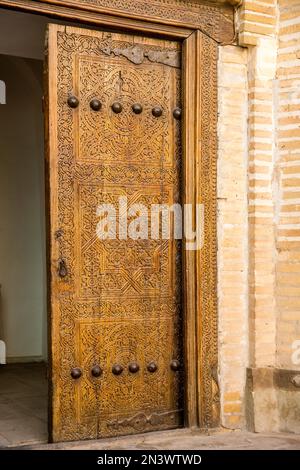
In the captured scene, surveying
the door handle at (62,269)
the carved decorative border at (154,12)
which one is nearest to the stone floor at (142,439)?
the door handle at (62,269)

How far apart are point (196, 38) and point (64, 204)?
1.31 metres

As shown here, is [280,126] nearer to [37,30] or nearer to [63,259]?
[63,259]

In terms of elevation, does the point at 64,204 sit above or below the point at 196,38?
below

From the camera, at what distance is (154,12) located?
4.15m

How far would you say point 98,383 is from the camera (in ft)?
13.2

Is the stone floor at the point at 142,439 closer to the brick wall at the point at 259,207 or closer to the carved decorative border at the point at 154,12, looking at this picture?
the brick wall at the point at 259,207

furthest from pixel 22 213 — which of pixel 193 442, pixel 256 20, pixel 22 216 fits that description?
pixel 193 442

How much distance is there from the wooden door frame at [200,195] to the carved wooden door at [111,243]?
9 centimetres

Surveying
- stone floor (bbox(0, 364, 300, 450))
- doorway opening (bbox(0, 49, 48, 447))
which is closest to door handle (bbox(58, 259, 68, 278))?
stone floor (bbox(0, 364, 300, 450))

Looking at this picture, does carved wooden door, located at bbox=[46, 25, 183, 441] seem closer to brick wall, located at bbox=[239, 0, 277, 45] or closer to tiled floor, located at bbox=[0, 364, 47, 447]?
tiled floor, located at bbox=[0, 364, 47, 447]
